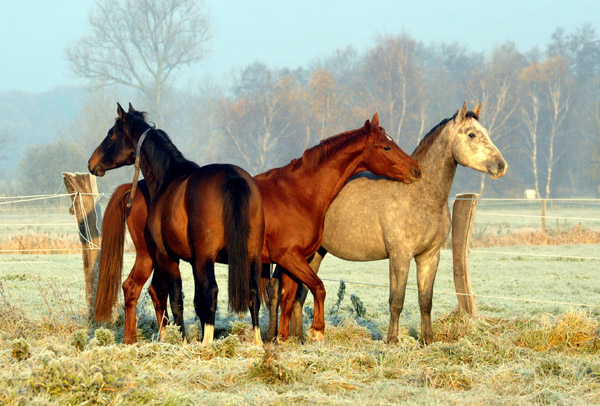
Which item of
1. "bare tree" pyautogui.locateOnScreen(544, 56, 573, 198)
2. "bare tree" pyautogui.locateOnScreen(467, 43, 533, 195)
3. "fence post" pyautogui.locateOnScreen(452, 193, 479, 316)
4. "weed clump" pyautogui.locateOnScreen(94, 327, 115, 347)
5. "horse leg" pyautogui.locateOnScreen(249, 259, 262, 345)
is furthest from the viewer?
"bare tree" pyautogui.locateOnScreen(544, 56, 573, 198)

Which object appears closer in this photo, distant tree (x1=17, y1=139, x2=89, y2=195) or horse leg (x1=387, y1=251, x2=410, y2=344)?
horse leg (x1=387, y1=251, x2=410, y2=344)

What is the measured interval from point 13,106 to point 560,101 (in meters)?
143

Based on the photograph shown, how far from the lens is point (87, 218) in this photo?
784 centimetres

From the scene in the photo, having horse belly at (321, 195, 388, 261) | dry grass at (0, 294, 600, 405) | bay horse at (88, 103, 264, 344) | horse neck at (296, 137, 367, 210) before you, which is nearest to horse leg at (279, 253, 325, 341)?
dry grass at (0, 294, 600, 405)

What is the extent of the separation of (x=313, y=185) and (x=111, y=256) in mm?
2291

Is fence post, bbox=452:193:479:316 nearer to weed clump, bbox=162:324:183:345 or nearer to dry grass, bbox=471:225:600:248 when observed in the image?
weed clump, bbox=162:324:183:345

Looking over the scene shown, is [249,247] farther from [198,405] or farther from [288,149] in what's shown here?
[288,149]

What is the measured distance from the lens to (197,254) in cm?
540

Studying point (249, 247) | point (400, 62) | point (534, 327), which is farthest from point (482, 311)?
point (400, 62)

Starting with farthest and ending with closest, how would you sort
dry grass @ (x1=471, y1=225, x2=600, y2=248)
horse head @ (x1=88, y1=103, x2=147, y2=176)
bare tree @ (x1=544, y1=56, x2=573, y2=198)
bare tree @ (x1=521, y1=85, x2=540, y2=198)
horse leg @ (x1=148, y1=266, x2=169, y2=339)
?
bare tree @ (x1=544, y1=56, x2=573, y2=198) → bare tree @ (x1=521, y1=85, x2=540, y2=198) → dry grass @ (x1=471, y1=225, x2=600, y2=248) → horse head @ (x1=88, y1=103, x2=147, y2=176) → horse leg @ (x1=148, y1=266, x2=169, y2=339)

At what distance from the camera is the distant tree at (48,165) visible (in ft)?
136

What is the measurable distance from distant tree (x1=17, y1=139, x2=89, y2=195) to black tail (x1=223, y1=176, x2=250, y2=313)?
125 feet

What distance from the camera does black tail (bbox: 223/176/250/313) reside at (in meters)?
5.19

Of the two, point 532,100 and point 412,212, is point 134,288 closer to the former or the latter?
point 412,212
